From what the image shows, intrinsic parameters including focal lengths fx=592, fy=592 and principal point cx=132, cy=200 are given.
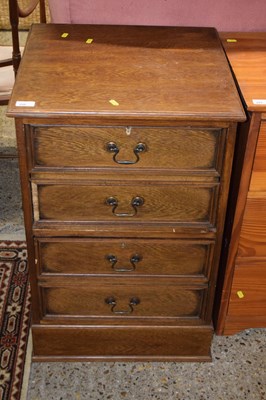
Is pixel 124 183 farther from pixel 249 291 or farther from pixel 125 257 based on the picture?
pixel 249 291

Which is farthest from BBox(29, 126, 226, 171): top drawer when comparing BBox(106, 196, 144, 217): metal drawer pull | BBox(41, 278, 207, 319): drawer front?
BBox(41, 278, 207, 319): drawer front

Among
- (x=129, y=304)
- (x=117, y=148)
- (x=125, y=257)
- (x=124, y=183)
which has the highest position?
(x=117, y=148)

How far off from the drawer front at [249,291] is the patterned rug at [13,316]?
75cm

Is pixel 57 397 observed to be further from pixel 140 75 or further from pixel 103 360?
pixel 140 75

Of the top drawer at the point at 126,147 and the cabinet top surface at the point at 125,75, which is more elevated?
the cabinet top surface at the point at 125,75

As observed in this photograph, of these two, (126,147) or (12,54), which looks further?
(12,54)

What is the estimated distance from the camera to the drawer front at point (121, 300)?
189 cm

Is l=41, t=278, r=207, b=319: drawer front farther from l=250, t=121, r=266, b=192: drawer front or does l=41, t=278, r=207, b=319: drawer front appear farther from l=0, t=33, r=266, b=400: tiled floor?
l=250, t=121, r=266, b=192: drawer front

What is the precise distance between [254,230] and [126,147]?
0.52 meters

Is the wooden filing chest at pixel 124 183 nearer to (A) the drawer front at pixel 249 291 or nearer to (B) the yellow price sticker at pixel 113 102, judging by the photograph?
(B) the yellow price sticker at pixel 113 102

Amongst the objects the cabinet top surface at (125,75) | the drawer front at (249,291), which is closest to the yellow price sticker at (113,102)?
the cabinet top surface at (125,75)

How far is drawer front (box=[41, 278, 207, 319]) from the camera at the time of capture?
1.89m

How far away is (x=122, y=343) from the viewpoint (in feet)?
6.64

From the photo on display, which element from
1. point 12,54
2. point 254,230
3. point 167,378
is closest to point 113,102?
point 254,230
